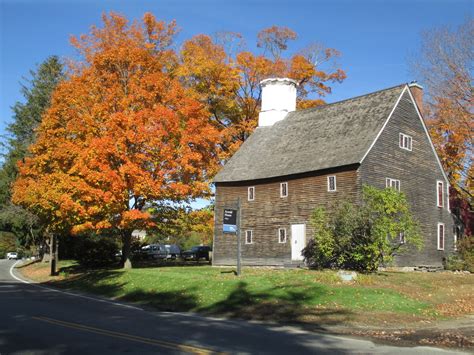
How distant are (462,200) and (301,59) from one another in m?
17.9

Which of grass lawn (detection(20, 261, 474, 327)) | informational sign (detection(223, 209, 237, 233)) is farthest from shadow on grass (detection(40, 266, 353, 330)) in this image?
informational sign (detection(223, 209, 237, 233))

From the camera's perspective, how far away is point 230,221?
23.7 m

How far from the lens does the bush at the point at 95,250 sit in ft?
131

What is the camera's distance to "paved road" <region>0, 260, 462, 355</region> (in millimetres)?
9445

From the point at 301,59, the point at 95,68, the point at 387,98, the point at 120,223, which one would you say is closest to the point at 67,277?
the point at 120,223

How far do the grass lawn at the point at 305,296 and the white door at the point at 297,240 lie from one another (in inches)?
293

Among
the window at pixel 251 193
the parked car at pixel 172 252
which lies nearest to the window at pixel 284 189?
the window at pixel 251 193

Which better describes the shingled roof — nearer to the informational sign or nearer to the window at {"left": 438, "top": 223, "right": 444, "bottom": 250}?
the informational sign

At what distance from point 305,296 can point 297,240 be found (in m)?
13.3

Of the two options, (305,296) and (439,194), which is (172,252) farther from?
(305,296)

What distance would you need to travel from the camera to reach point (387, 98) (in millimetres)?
31547

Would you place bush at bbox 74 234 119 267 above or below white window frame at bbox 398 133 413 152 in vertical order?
below

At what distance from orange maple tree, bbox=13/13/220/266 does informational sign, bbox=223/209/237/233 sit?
5.20 metres

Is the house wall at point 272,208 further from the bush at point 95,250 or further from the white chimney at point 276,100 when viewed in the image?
the bush at point 95,250
